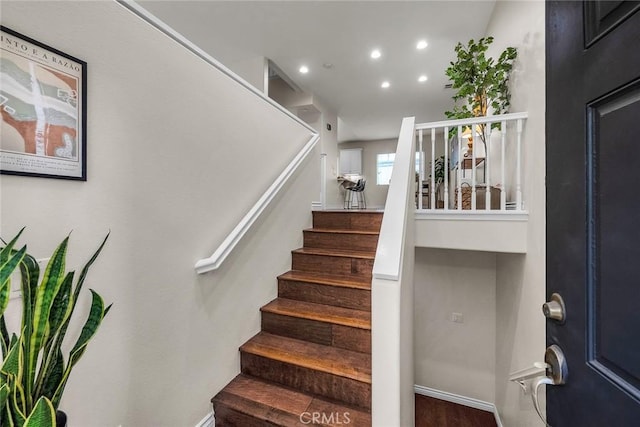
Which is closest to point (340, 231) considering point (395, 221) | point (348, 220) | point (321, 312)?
point (348, 220)

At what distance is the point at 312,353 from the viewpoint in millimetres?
1760

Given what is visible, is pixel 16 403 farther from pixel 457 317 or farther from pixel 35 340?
pixel 457 317

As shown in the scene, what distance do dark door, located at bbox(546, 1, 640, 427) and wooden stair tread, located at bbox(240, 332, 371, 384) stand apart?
1.05m

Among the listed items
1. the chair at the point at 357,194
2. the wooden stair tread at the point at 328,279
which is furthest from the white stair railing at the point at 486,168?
the chair at the point at 357,194

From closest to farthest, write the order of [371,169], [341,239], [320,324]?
[320,324] → [341,239] → [371,169]

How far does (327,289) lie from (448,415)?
2.30m

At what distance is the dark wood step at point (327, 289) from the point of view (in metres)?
1.99

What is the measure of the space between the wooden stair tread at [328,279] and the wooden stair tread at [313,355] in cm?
45

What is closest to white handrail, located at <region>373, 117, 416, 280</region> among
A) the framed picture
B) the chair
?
the framed picture

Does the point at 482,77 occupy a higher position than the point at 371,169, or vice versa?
the point at 371,169

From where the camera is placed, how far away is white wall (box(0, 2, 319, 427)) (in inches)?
39.6

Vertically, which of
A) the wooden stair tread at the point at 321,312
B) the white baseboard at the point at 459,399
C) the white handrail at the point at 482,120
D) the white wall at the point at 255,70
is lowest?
the white baseboard at the point at 459,399

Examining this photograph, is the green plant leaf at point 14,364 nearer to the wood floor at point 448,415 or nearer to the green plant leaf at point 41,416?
the green plant leaf at point 41,416

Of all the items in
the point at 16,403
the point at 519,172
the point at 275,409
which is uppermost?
the point at 519,172
